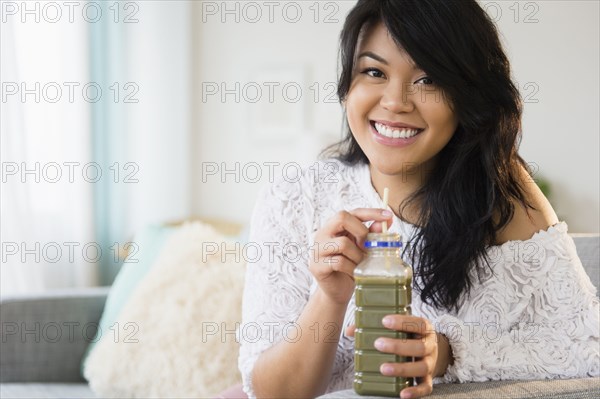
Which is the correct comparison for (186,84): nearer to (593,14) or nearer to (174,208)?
(174,208)

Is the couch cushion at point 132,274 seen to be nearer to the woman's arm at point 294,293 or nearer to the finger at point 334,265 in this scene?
the woman's arm at point 294,293

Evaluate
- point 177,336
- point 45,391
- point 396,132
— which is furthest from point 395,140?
point 45,391

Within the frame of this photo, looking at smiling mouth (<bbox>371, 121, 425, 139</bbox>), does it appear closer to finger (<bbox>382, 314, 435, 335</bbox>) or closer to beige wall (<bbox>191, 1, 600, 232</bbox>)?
finger (<bbox>382, 314, 435, 335</bbox>)

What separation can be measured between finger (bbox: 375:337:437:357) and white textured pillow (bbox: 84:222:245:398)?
1053mm

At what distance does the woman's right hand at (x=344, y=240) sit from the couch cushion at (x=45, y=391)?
1170mm

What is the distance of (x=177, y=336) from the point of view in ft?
7.49

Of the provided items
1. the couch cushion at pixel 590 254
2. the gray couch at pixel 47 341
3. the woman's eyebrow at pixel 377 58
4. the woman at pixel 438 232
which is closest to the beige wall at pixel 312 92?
the gray couch at pixel 47 341

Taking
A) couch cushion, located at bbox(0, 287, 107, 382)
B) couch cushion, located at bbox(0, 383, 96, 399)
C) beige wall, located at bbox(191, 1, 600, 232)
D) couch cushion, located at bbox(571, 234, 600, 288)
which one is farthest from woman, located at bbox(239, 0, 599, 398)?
beige wall, located at bbox(191, 1, 600, 232)

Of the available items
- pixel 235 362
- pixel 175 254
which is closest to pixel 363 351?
pixel 235 362

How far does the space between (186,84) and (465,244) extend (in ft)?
9.73

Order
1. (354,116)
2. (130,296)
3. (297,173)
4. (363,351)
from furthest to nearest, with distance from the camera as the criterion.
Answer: (130,296) → (297,173) → (354,116) → (363,351)

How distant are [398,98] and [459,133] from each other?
0.20 metres

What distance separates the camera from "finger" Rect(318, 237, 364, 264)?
51.3 inches

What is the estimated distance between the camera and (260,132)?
13.7 feet
